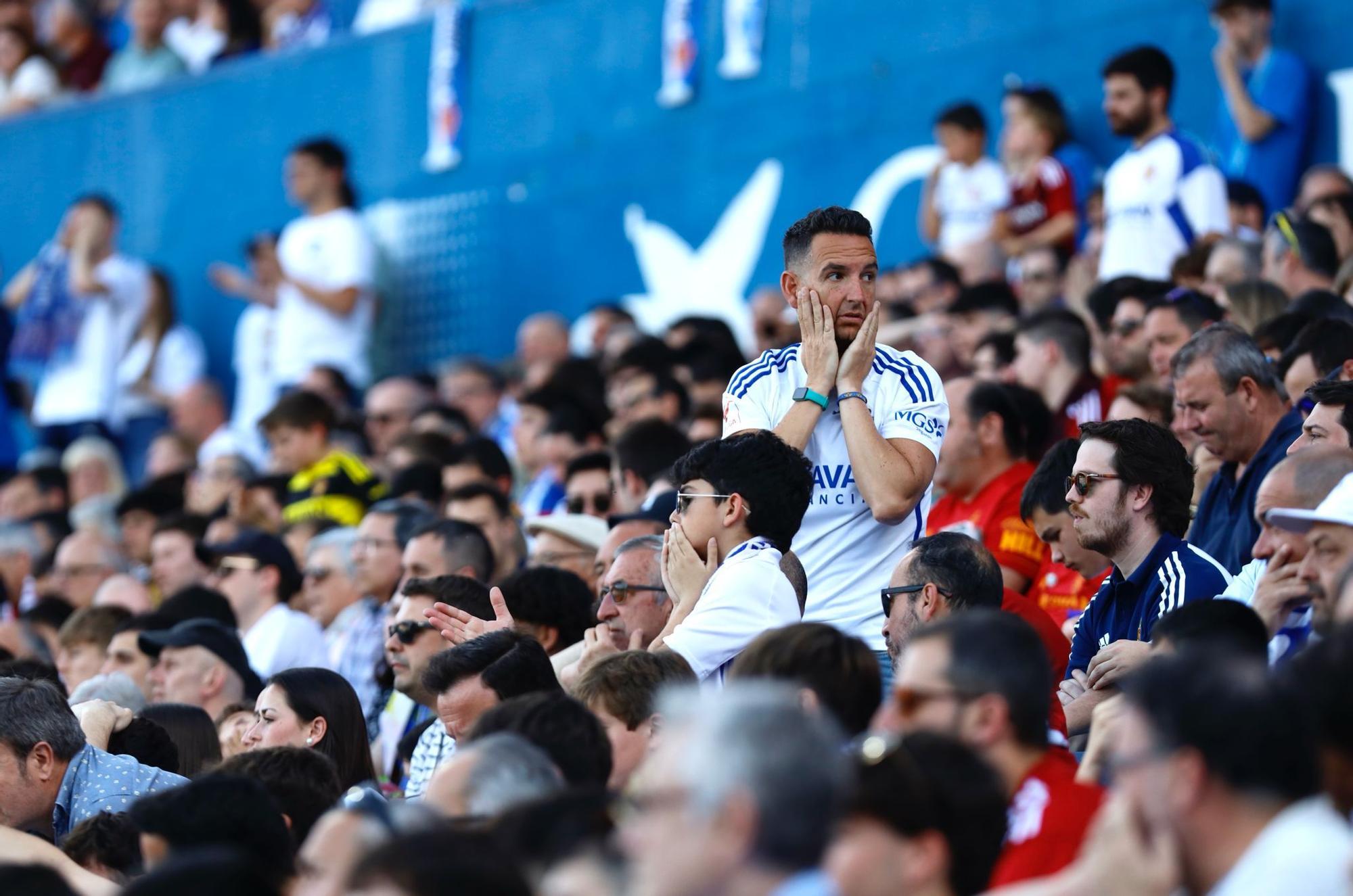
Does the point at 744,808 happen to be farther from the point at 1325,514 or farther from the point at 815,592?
the point at 815,592

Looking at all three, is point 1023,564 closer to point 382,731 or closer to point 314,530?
point 382,731

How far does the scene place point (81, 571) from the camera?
11102 millimetres

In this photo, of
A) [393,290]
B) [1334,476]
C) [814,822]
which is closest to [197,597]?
[1334,476]

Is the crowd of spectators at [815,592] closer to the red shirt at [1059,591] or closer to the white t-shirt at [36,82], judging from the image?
the red shirt at [1059,591]

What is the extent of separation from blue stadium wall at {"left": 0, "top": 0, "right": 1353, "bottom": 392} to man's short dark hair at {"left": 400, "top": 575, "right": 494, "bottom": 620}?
649 centimetres

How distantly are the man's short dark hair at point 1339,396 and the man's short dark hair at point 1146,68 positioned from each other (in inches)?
176

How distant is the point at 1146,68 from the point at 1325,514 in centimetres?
609

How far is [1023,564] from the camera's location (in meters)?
7.28

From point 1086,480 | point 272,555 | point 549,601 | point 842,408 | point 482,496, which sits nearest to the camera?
point 842,408

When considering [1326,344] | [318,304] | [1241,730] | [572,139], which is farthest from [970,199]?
[1241,730]

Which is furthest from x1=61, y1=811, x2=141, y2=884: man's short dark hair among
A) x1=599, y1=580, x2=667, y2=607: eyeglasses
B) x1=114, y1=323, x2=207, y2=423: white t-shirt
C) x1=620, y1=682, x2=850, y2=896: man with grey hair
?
x1=114, y1=323, x2=207, y2=423: white t-shirt

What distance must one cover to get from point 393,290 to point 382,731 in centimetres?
884

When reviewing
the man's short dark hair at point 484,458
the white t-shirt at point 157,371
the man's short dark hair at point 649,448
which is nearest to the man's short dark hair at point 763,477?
the man's short dark hair at point 649,448

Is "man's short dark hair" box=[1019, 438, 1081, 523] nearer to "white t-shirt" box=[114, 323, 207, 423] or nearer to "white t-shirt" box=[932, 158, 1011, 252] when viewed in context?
"white t-shirt" box=[932, 158, 1011, 252]
